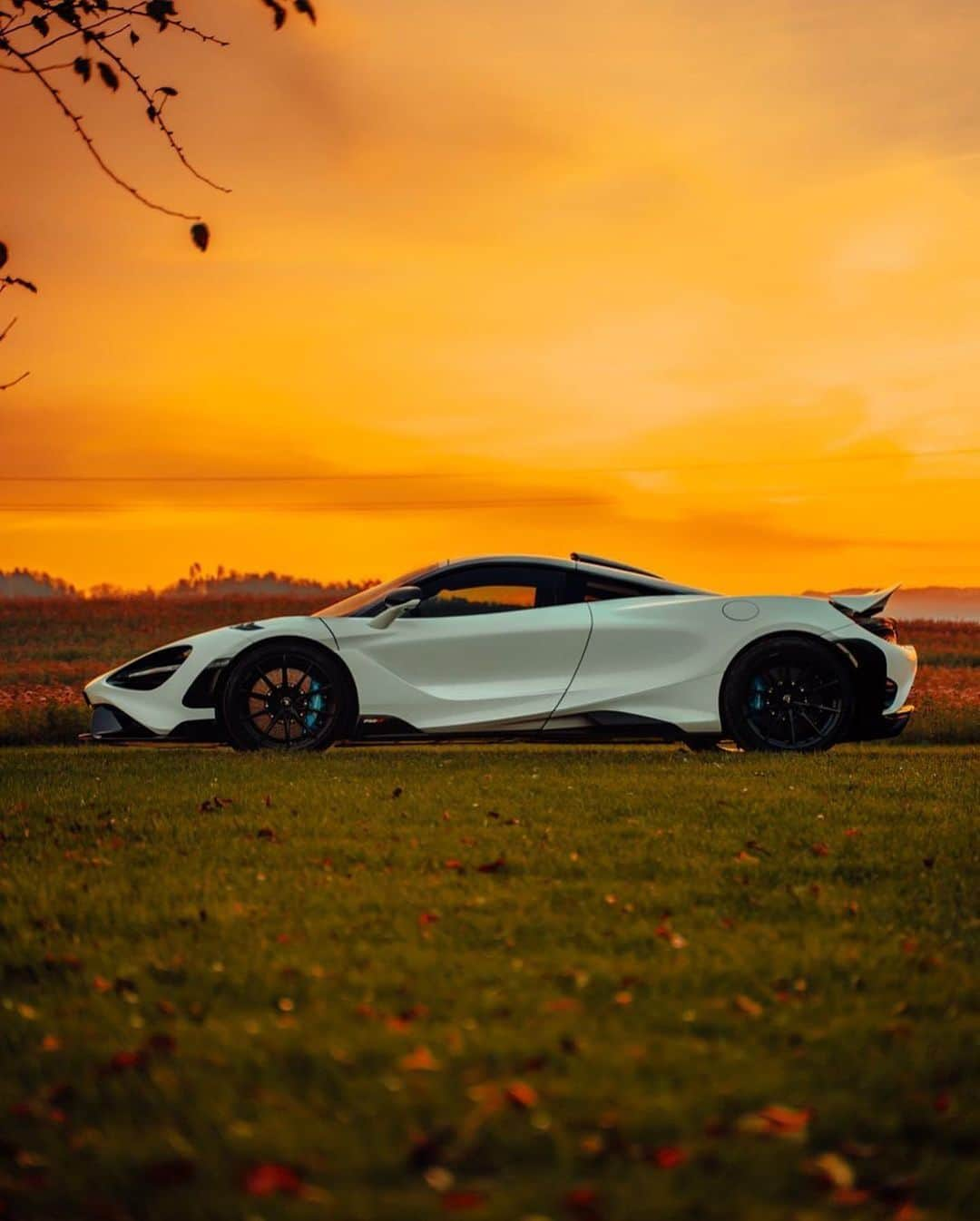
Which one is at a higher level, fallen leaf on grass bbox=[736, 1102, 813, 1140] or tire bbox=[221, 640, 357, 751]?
tire bbox=[221, 640, 357, 751]

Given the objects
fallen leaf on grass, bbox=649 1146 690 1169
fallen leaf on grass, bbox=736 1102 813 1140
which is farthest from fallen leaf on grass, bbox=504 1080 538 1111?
fallen leaf on grass, bbox=736 1102 813 1140

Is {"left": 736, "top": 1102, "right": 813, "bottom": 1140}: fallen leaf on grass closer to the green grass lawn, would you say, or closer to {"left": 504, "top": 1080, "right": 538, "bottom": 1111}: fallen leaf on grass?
the green grass lawn

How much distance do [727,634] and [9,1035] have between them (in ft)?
27.1

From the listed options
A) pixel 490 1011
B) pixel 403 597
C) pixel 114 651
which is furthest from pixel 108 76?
pixel 114 651

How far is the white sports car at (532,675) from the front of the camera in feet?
39.2

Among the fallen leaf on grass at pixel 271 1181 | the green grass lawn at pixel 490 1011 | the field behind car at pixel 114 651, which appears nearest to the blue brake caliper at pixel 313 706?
the green grass lawn at pixel 490 1011

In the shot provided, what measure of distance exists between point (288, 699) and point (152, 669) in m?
1.16

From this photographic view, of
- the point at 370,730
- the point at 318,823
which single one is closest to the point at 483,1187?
the point at 318,823

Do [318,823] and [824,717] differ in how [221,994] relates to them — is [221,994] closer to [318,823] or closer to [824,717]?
[318,823]

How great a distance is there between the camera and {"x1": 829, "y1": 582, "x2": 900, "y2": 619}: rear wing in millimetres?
12242

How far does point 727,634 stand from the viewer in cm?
1206

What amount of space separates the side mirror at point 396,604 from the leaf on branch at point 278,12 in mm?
5172

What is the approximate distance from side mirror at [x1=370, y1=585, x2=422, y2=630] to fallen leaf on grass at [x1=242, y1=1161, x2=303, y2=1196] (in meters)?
8.66

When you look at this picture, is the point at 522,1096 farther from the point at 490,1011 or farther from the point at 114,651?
the point at 114,651
